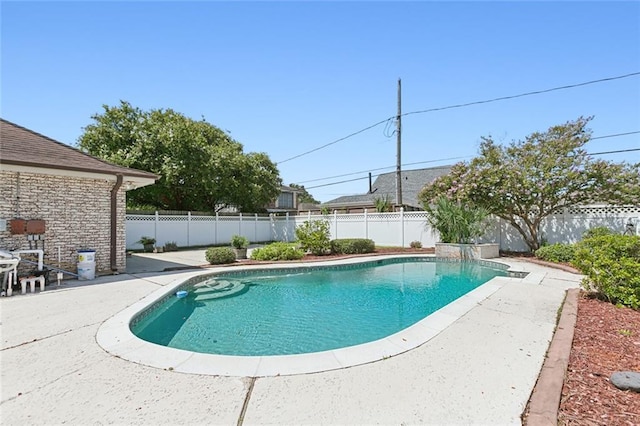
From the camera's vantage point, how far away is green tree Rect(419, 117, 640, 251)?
10500 mm

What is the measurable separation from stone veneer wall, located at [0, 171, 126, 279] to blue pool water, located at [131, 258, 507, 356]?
2985 mm

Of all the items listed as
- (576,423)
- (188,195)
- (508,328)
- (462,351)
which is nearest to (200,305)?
(462,351)

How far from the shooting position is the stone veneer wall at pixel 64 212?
681 centimetres

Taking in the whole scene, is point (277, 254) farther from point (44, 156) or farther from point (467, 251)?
point (467, 251)

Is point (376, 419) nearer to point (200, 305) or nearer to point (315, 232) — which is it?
point (200, 305)

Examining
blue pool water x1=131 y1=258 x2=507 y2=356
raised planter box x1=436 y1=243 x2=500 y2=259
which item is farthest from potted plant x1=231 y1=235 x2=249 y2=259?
raised planter box x1=436 y1=243 x2=500 y2=259

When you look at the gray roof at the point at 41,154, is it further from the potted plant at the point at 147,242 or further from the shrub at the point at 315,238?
the potted plant at the point at 147,242

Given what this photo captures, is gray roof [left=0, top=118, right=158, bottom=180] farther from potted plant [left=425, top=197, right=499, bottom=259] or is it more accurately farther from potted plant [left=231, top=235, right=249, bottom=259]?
potted plant [left=425, top=197, right=499, bottom=259]

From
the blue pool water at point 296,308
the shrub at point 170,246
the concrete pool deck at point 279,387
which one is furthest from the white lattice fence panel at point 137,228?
the concrete pool deck at point 279,387

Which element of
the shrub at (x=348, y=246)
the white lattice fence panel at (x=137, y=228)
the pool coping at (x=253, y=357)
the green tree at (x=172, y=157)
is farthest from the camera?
the green tree at (x=172, y=157)

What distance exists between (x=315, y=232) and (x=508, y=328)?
9.08 metres

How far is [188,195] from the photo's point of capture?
1938 cm

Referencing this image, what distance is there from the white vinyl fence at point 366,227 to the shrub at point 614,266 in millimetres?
7772

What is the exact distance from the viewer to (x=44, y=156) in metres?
7.28
